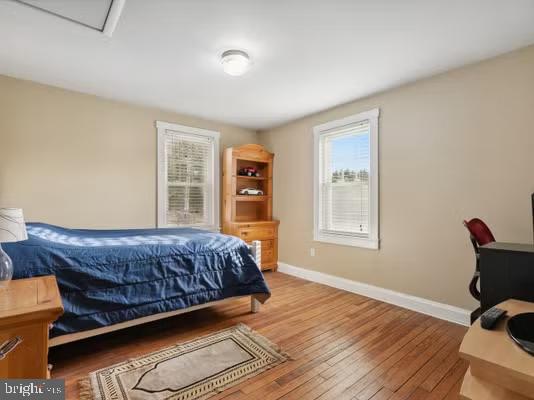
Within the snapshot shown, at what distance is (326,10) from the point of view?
6.19ft

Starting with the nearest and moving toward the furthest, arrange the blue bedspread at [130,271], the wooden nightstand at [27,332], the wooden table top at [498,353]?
the wooden table top at [498,353] → the wooden nightstand at [27,332] → the blue bedspread at [130,271]

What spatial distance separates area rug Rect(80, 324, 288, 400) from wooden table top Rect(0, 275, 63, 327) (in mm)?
692

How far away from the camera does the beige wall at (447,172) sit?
2.31 m

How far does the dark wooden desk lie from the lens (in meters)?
1.55

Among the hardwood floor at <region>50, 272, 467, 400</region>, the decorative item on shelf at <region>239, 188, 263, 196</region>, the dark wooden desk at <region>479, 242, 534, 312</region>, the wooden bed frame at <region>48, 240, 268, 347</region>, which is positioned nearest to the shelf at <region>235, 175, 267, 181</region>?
the decorative item on shelf at <region>239, 188, 263, 196</region>

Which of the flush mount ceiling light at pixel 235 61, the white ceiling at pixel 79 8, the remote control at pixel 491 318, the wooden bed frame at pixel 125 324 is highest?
the white ceiling at pixel 79 8

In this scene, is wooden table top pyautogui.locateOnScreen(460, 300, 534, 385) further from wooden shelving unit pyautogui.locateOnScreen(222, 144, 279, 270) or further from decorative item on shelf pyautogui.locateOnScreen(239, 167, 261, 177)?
decorative item on shelf pyautogui.locateOnScreen(239, 167, 261, 177)

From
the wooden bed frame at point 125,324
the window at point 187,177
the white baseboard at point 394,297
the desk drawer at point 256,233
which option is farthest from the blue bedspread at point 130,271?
the desk drawer at point 256,233

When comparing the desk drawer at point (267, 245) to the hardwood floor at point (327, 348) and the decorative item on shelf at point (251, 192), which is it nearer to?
the decorative item on shelf at point (251, 192)

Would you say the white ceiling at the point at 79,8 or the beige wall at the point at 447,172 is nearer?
the white ceiling at the point at 79,8

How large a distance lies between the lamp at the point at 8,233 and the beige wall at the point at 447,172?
323 cm

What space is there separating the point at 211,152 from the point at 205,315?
2.57 m

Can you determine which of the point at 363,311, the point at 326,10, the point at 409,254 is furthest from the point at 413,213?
the point at 326,10

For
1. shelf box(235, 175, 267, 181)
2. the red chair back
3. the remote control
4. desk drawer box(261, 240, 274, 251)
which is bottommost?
desk drawer box(261, 240, 274, 251)
